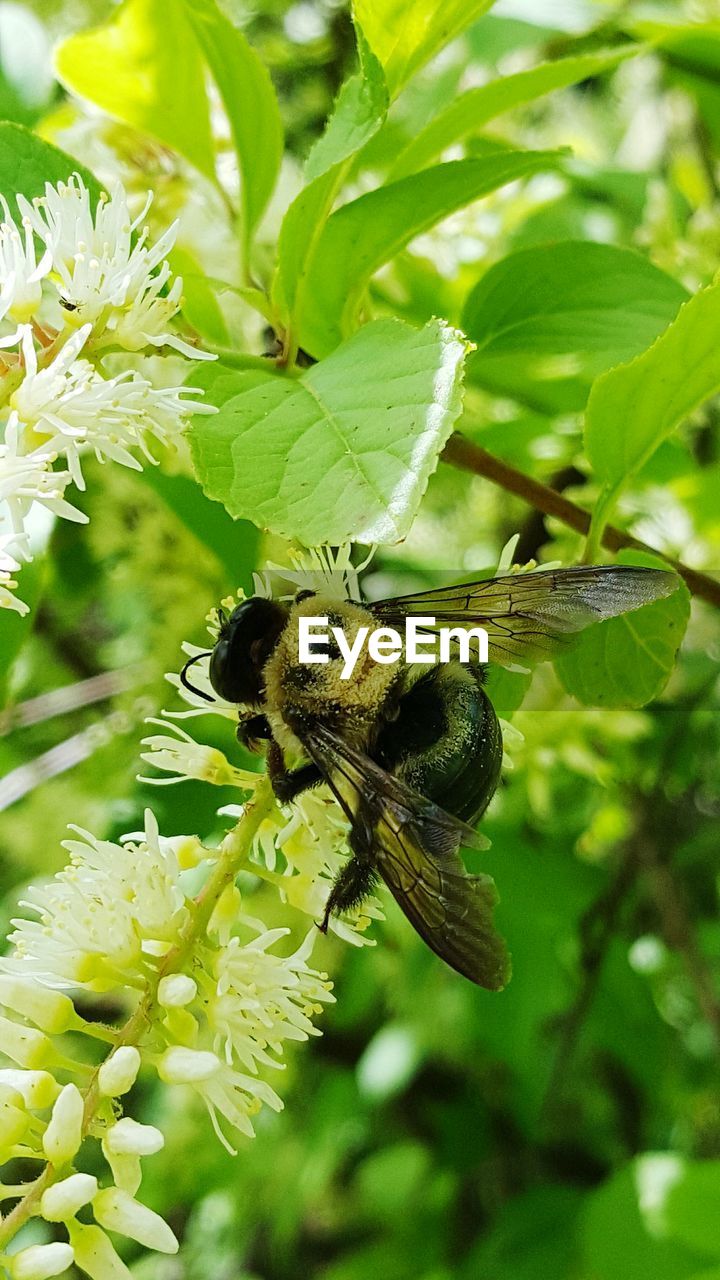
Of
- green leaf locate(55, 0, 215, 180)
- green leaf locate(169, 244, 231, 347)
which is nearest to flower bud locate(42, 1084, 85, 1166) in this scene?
green leaf locate(169, 244, 231, 347)

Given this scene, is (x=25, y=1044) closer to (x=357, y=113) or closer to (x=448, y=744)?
(x=448, y=744)

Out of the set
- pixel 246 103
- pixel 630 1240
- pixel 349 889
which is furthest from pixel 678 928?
pixel 246 103

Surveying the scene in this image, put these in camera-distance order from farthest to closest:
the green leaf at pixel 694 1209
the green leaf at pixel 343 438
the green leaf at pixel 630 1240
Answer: the green leaf at pixel 630 1240 < the green leaf at pixel 694 1209 < the green leaf at pixel 343 438

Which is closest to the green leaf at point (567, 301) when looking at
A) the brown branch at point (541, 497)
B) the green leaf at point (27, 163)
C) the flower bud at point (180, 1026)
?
the brown branch at point (541, 497)

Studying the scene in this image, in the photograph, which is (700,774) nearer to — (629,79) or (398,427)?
(398,427)

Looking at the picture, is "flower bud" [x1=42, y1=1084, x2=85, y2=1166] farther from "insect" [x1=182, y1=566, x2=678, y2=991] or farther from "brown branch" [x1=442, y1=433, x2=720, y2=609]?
"brown branch" [x1=442, y1=433, x2=720, y2=609]

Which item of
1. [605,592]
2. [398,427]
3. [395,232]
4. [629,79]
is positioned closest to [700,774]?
[605,592]

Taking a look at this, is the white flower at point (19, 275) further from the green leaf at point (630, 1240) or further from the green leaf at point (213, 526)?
the green leaf at point (630, 1240)
